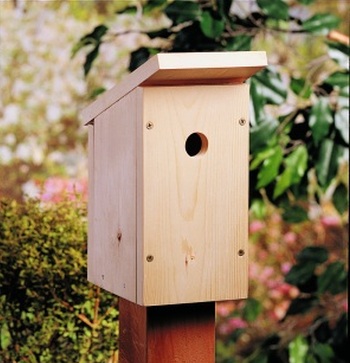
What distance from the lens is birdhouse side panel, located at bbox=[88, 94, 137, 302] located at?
1.55 m

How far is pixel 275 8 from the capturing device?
2479mm

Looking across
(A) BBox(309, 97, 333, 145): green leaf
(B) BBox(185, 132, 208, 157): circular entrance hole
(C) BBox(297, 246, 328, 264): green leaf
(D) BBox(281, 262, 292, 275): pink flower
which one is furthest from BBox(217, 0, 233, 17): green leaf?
(D) BBox(281, 262, 292, 275): pink flower

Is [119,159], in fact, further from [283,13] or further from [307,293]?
[307,293]

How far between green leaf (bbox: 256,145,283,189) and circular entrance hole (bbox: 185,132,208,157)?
0.83 meters

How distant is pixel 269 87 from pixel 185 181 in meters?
1.01

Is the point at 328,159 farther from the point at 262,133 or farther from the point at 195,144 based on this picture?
the point at 195,144

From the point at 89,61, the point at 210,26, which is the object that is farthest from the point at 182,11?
the point at 89,61

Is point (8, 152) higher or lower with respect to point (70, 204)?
higher

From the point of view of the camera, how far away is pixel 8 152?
5.53 metres

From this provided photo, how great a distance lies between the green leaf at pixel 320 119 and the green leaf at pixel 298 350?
2.25 feet

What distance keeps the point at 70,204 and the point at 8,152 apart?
11.4 ft

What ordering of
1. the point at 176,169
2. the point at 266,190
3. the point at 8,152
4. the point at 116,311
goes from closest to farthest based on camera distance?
the point at 176,169, the point at 116,311, the point at 266,190, the point at 8,152

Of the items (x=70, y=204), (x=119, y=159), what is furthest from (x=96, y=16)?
(x=119, y=159)

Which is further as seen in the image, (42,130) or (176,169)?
(42,130)
